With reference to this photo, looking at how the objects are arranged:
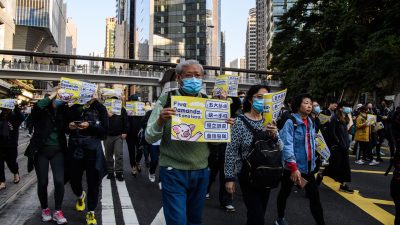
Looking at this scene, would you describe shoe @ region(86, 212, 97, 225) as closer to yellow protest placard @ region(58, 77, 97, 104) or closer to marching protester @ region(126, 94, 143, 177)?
yellow protest placard @ region(58, 77, 97, 104)

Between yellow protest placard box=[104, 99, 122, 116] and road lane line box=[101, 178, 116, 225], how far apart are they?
1.59 metres

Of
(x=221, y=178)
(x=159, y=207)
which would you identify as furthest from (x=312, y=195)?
(x=159, y=207)

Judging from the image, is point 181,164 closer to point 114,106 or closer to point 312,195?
point 312,195

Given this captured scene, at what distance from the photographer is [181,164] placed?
11.1 ft

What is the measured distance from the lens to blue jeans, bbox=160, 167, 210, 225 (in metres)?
3.29

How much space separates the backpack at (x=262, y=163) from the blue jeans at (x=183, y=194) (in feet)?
1.79

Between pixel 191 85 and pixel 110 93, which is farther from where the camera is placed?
pixel 110 93

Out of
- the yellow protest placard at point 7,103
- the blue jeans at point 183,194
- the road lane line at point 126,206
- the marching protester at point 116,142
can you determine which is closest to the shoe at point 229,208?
the road lane line at point 126,206

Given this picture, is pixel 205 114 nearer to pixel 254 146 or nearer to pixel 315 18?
pixel 254 146

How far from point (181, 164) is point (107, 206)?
11.7 ft

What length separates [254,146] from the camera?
12.9 feet

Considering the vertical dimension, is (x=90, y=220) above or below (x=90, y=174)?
below

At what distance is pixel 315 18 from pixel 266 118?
42.7m

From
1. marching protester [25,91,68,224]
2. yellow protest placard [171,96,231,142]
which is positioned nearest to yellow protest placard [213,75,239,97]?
marching protester [25,91,68,224]
